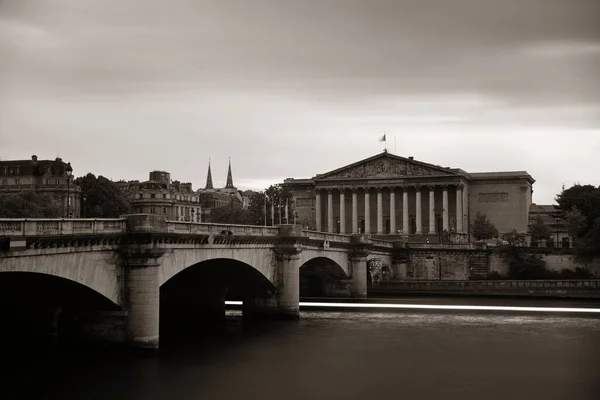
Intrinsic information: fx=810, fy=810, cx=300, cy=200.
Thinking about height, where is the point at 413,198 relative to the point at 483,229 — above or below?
above

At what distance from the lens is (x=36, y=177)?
13662cm

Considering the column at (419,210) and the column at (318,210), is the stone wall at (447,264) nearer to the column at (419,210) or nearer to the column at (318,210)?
the column at (419,210)

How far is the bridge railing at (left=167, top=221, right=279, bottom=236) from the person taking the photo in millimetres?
51081

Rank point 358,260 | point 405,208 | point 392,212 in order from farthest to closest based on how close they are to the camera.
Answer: point 392,212
point 405,208
point 358,260

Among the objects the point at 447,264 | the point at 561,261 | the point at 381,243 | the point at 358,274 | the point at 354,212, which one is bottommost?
the point at 358,274

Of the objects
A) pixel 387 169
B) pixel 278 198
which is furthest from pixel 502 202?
pixel 278 198

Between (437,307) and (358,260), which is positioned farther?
(358,260)

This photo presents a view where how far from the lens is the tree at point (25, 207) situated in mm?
103500

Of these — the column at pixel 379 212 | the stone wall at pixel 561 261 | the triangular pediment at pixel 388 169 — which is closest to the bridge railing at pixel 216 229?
the stone wall at pixel 561 261

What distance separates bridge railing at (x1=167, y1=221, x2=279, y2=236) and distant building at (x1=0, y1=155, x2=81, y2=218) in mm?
71862

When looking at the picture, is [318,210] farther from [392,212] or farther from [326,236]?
[326,236]

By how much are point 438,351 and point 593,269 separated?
60550 mm

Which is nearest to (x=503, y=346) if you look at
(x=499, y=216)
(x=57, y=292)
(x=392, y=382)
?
(x=392, y=382)

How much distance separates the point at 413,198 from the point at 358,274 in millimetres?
63213
